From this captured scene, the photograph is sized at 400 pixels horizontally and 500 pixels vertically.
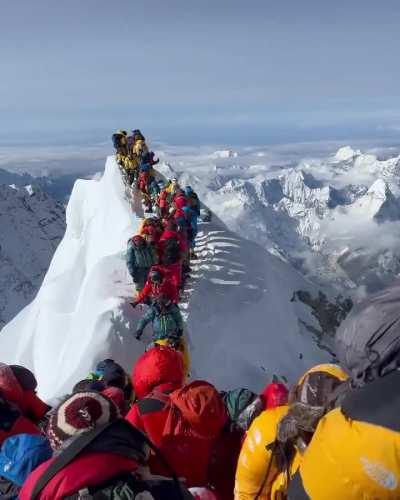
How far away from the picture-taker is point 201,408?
5.27 meters

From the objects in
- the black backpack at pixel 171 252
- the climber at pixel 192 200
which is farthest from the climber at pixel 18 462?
the climber at pixel 192 200

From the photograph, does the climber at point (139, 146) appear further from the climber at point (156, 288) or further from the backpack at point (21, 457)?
the backpack at point (21, 457)

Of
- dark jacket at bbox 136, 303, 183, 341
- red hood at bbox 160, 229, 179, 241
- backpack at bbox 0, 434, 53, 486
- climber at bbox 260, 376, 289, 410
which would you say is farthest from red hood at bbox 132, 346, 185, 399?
red hood at bbox 160, 229, 179, 241

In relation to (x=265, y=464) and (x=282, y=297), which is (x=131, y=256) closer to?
(x=282, y=297)

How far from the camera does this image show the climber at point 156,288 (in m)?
12.5

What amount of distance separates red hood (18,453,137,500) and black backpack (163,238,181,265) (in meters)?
10.5

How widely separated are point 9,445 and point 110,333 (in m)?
8.06

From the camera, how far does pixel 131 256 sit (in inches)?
539

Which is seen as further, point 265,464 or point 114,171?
point 114,171

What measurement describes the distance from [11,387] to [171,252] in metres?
7.75

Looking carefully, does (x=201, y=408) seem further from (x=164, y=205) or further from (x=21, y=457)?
(x=164, y=205)

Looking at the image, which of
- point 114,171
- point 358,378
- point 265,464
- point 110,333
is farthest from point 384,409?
point 114,171

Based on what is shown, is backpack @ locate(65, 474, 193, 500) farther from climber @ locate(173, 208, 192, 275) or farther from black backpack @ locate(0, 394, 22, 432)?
climber @ locate(173, 208, 192, 275)

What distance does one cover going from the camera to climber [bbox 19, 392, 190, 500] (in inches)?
131
